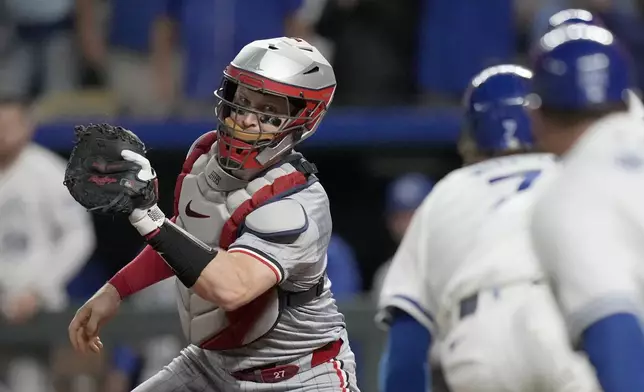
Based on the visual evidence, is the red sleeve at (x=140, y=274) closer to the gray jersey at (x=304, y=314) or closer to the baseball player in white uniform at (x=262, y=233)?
the baseball player in white uniform at (x=262, y=233)

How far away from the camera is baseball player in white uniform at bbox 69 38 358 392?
4.07 metres

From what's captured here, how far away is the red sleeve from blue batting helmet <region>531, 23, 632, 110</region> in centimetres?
158

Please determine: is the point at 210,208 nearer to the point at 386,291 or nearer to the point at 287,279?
the point at 287,279

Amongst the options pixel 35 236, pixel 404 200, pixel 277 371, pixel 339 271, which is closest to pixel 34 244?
pixel 35 236

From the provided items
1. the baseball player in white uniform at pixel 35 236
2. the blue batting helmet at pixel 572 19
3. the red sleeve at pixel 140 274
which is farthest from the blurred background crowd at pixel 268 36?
the blue batting helmet at pixel 572 19

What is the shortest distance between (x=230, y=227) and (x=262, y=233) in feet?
0.63

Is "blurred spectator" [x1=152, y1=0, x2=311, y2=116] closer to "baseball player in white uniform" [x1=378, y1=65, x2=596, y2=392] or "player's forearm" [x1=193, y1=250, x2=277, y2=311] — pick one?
"baseball player in white uniform" [x1=378, y1=65, x2=596, y2=392]

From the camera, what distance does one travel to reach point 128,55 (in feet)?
29.9

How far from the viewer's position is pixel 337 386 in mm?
4250

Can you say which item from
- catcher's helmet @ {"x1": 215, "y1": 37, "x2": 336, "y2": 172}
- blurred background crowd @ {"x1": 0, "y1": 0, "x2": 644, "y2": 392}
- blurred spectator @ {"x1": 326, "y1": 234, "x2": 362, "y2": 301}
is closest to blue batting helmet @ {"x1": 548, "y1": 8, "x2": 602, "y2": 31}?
catcher's helmet @ {"x1": 215, "y1": 37, "x2": 336, "y2": 172}

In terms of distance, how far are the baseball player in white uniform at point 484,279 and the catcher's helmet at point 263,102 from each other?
550 mm

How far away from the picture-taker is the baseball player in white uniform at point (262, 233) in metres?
4.07

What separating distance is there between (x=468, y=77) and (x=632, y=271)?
245 inches

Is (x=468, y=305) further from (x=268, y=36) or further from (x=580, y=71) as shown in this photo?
(x=268, y=36)
